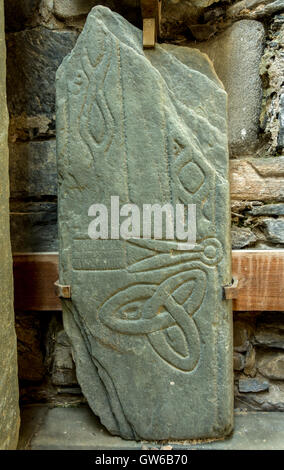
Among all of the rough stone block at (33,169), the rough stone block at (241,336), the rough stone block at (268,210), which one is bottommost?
the rough stone block at (241,336)

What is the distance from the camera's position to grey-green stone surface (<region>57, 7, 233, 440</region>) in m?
1.43

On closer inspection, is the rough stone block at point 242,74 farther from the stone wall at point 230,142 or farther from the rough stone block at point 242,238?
the rough stone block at point 242,238

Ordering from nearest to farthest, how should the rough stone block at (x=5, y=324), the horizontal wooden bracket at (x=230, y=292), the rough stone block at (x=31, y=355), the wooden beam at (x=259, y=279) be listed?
the rough stone block at (x=5, y=324) → the horizontal wooden bracket at (x=230, y=292) → the wooden beam at (x=259, y=279) → the rough stone block at (x=31, y=355)

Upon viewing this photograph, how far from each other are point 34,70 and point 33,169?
43cm

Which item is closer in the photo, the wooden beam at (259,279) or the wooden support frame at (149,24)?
the wooden support frame at (149,24)

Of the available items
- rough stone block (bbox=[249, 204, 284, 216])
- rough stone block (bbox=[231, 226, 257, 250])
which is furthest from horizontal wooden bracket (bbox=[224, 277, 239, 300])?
rough stone block (bbox=[249, 204, 284, 216])

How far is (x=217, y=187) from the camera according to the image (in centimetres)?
143

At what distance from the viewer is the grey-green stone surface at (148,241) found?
4.68ft

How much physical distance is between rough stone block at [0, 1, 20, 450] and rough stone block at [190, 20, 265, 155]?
90 centimetres

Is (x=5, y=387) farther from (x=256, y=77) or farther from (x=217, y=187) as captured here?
(x=256, y=77)

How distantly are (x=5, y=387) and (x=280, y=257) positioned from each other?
113 cm

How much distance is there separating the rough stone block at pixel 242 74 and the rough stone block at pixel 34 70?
25.8 inches

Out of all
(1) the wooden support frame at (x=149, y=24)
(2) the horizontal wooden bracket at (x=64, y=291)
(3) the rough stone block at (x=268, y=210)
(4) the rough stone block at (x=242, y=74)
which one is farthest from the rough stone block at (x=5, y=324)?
(3) the rough stone block at (x=268, y=210)
